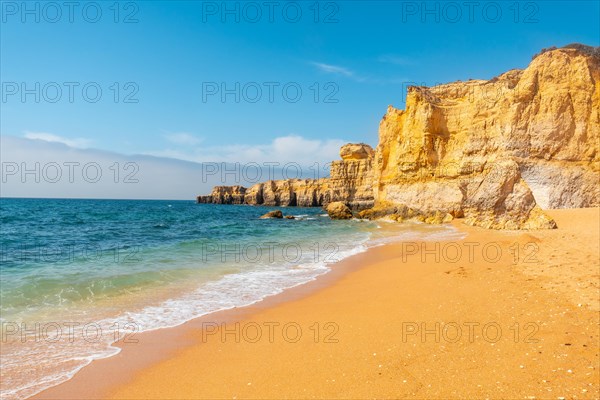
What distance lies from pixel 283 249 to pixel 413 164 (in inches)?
897

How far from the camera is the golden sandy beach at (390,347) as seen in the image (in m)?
4.02

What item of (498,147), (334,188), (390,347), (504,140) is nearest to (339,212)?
(498,147)

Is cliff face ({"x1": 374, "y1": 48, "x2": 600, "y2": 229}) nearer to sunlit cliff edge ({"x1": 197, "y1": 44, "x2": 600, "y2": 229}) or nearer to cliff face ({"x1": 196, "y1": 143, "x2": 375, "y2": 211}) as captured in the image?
sunlit cliff edge ({"x1": 197, "y1": 44, "x2": 600, "y2": 229})

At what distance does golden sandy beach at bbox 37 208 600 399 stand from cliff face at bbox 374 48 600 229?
15.9m

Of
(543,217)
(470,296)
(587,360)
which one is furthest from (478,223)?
(587,360)

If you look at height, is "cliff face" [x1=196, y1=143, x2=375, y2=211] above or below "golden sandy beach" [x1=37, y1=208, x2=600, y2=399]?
above

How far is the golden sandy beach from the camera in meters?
4.02

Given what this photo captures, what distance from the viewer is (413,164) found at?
3522 cm

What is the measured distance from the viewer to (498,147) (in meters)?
30.3

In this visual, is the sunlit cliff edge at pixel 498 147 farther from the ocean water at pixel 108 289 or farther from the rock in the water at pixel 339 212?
the ocean water at pixel 108 289

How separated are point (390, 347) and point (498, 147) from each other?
30.3 metres

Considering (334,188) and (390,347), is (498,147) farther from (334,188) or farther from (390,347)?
(334,188)

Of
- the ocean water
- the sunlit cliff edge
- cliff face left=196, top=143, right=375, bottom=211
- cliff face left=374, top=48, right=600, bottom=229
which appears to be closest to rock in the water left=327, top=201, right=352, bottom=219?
the sunlit cliff edge

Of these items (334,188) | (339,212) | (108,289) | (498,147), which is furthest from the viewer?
(334,188)
